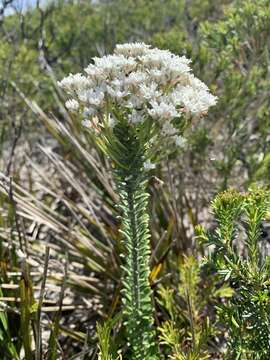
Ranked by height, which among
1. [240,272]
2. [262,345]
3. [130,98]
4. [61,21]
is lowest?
[262,345]

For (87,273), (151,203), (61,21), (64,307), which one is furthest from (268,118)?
(61,21)

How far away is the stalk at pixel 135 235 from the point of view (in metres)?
1.88

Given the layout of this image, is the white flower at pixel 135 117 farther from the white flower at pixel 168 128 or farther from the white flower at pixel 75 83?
the white flower at pixel 75 83

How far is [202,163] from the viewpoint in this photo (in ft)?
13.0

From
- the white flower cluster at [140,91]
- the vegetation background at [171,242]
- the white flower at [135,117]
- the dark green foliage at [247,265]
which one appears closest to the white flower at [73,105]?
the white flower cluster at [140,91]

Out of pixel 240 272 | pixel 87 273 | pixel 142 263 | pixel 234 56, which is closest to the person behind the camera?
pixel 240 272

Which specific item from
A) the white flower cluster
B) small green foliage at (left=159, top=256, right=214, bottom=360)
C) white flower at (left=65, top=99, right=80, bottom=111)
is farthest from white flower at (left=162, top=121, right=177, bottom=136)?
small green foliage at (left=159, top=256, right=214, bottom=360)

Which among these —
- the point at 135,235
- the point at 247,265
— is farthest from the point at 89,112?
the point at 247,265

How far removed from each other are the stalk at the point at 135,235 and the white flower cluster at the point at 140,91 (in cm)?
8

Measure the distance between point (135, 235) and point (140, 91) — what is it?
1.59ft

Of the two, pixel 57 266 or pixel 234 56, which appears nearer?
pixel 57 266

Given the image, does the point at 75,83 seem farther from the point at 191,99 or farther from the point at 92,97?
the point at 191,99

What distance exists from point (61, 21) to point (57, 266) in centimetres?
658

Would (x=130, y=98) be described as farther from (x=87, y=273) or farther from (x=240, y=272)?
(x=87, y=273)
